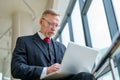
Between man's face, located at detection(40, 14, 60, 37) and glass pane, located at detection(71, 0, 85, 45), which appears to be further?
glass pane, located at detection(71, 0, 85, 45)

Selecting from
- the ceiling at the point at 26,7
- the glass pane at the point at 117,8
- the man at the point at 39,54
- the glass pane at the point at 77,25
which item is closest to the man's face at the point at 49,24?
the man at the point at 39,54

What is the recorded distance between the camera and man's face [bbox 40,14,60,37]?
5.76ft

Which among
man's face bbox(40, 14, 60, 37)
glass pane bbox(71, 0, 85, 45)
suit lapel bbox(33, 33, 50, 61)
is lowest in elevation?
glass pane bbox(71, 0, 85, 45)

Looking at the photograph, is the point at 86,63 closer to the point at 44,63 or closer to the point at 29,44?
the point at 44,63

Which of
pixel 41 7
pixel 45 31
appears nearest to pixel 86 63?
pixel 45 31

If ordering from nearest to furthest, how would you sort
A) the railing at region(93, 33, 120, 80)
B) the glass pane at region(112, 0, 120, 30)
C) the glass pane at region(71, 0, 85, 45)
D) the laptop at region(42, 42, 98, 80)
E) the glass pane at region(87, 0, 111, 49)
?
the railing at region(93, 33, 120, 80)
the laptop at region(42, 42, 98, 80)
the glass pane at region(112, 0, 120, 30)
the glass pane at region(87, 0, 111, 49)
the glass pane at region(71, 0, 85, 45)

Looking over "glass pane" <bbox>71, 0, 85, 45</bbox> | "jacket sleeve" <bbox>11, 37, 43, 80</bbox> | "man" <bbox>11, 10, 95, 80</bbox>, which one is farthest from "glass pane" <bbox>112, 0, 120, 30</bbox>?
"glass pane" <bbox>71, 0, 85, 45</bbox>

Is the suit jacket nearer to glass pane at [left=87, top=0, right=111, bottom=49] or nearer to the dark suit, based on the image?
the dark suit

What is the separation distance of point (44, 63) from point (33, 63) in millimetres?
80

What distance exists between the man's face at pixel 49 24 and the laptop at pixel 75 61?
1.18ft

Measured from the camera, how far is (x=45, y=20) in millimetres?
1790

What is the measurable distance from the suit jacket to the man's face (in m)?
0.08

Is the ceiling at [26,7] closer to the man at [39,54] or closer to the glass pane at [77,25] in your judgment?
the glass pane at [77,25]

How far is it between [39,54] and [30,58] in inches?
2.9
